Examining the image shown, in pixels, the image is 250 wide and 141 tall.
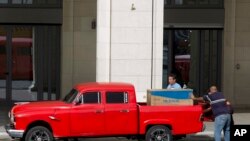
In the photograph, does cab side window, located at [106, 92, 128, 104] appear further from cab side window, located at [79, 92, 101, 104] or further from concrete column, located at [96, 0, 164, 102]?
concrete column, located at [96, 0, 164, 102]

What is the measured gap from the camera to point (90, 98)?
14.2 metres

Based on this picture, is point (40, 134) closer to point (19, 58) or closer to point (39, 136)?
point (39, 136)

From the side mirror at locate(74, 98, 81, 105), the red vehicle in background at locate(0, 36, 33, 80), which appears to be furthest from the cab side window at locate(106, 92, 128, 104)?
the red vehicle in background at locate(0, 36, 33, 80)

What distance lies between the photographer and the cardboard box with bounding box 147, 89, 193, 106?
14.7 metres

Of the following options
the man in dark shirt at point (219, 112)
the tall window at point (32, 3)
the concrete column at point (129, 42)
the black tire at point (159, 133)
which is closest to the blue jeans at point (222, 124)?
the man in dark shirt at point (219, 112)

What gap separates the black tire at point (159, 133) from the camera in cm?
1427

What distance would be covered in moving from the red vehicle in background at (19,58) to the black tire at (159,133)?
9987mm

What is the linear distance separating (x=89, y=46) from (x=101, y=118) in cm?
894

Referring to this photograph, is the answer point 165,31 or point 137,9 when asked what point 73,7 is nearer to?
point 165,31

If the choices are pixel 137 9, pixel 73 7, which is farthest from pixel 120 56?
pixel 73 7

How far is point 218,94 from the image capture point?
14.1 meters

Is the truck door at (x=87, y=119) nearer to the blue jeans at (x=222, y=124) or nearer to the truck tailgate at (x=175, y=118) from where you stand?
the truck tailgate at (x=175, y=118)

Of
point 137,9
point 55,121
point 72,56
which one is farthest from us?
point 72,56

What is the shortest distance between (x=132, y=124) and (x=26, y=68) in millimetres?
10015
